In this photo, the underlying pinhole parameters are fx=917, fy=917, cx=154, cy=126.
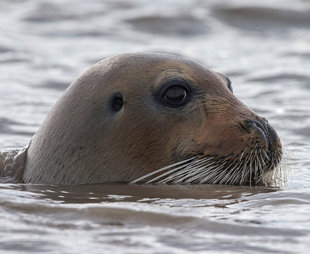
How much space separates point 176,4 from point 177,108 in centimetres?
1159

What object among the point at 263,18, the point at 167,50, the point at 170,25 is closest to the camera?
the point at 167,50

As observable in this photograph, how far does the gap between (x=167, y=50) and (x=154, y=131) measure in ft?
26.7

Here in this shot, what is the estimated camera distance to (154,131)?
6891 mm

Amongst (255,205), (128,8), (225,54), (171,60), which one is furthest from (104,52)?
(255,205)

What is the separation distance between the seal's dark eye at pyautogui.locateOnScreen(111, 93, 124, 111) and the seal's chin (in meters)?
0.60

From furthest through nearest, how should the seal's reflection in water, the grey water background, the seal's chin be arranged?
1. the seal's chin
2. the seal's reflection in water
3. the grey water background

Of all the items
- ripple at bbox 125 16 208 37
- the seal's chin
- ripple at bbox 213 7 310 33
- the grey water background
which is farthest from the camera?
ripple at bbox 213 7 310 33

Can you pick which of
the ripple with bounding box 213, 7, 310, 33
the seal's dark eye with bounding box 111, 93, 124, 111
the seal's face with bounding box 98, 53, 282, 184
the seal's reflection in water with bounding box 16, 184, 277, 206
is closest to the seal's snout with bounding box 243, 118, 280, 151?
the seal's face with bounding box 98, 53, 282, 184

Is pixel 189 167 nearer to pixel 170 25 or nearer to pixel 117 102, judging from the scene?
pixel 117 102

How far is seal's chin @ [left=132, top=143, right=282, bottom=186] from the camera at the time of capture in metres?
6.72

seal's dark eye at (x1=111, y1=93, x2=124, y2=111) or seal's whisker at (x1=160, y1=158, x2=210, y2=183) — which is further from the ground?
seal's dark eye at (x1=111, y1=93, x2=124, y2=111)

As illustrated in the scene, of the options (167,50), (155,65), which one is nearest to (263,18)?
(167,50)

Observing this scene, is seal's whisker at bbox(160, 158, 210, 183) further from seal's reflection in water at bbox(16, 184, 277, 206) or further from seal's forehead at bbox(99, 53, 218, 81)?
seal's forehead at bbox(99, 53, 218, 81)

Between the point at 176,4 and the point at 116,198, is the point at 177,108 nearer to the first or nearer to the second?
the point at 116,198
